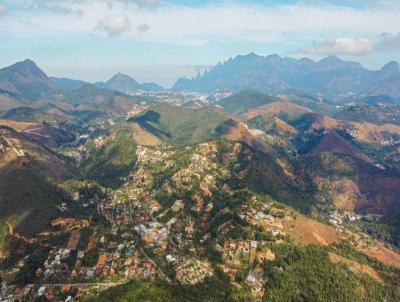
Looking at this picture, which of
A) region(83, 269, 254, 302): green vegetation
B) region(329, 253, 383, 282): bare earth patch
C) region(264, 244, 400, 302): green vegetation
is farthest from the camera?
region(329, 253, 383, 282): bare earth patch

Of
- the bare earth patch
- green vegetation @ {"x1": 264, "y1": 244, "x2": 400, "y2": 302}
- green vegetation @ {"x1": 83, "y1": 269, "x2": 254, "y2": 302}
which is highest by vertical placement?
green vegetation @ {"x1": 83, "y1": 269, "x2": 254, "y2": 302}

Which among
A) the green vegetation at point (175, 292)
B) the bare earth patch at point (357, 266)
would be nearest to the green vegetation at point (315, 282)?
the bare earth patch at point (357, 266)

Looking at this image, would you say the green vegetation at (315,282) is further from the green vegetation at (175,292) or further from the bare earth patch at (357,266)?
the green vegetation at (175,292)

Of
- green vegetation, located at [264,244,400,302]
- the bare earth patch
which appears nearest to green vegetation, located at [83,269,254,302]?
green vegetation, located at [264,244,400,302]

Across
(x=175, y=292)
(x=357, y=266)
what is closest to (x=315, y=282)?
(x=357, y=266)

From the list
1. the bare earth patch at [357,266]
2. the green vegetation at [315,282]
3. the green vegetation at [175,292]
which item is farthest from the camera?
the bare earth patch at [357,266]

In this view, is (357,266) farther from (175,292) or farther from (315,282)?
(175,292)

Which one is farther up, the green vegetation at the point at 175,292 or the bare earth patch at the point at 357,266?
the green vegetation at the point at 175,292

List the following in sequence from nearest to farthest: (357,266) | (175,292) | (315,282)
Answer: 1. (175,292)
2. (315,282)
3. (357,266)

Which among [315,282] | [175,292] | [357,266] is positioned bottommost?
Answer: [357,266]

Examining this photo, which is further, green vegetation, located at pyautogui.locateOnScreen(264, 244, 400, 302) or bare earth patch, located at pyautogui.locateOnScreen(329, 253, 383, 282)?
bare earth patch, located at pyautogui.locateOnScreen(329, 253, 383, 282)

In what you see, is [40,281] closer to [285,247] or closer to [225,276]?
[225,276]

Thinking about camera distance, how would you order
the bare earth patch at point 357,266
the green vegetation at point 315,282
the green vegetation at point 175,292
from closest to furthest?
1. the green vegetation at point 175,292
2. the green vegetation at point 315,282
3. the bare earth patch at point 357,266

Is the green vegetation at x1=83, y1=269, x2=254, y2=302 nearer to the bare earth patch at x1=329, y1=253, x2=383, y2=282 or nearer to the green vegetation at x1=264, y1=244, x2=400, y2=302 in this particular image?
the green vegetation at x1=264, y1=244, x2=400, y2=302
